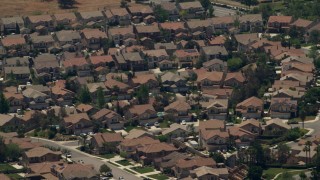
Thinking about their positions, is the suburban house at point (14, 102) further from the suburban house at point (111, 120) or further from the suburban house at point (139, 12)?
the suburban house at point (139, 12)

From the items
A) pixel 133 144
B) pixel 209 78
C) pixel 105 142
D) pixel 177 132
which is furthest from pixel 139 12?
pixel 133 144

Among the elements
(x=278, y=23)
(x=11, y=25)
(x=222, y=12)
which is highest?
(x=278, y=23)

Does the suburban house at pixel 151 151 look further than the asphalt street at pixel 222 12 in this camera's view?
No

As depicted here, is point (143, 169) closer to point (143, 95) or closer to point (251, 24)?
point (143, 95)

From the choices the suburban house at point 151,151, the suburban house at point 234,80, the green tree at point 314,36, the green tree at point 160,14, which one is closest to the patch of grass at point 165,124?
the suburban house at point 151,151

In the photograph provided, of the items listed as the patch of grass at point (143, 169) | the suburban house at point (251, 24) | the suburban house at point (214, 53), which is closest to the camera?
the patch of grass at point (143, 169)

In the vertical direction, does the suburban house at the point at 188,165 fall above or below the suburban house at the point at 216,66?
above

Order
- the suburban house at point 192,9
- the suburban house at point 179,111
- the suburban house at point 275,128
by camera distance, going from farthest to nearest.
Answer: the suburban house at point 192,9 → the suburban house at point 179,111 → the suburban house at point 275,128

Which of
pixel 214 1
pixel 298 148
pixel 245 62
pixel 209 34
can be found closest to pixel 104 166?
pixel 298 148

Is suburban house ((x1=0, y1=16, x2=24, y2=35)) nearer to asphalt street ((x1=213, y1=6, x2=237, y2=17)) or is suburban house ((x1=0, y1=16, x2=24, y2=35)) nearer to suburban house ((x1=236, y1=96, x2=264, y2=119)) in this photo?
asphalt street ((x1=213, y1=6, x2=237, y2=17))
